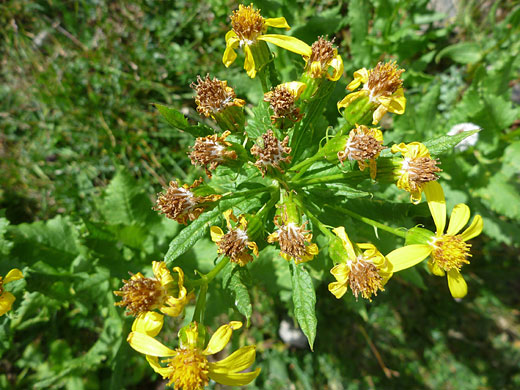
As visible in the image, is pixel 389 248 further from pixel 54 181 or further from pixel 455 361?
pixel 54 181

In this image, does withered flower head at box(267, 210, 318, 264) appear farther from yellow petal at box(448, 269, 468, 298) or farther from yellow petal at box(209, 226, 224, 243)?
yellow petal at box(448, 269, 468, 298)

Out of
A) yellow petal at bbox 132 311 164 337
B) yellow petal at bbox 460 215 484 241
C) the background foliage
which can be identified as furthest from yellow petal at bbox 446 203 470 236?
the background foliage

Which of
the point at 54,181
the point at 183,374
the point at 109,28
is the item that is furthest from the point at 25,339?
the point at 109,28

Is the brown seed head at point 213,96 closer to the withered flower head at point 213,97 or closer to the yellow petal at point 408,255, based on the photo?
the withered flower head at point 213,97

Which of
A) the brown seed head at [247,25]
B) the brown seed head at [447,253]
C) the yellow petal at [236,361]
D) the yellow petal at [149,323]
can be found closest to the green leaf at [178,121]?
the brown seed head at [247,25]

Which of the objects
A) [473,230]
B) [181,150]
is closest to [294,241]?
[473,230]

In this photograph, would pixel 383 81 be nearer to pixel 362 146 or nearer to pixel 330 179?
pixel 362 146
